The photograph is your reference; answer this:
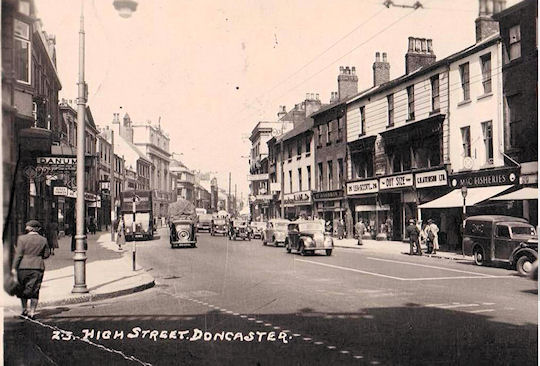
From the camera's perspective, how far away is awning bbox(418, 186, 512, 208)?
1970 centimetres

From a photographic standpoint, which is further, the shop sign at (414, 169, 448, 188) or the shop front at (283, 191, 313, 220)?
the shop front at (283, 191, 313, 220)

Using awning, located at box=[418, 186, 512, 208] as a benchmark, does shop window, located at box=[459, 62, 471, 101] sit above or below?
above

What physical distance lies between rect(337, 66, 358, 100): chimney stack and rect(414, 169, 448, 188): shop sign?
50.2 ft

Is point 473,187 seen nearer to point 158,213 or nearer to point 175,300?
point 175,300

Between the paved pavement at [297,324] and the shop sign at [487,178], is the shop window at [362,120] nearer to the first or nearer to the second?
the shop sign at [487,178]

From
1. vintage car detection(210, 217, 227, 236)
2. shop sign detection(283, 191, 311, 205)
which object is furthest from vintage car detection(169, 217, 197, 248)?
shop sign detection(283, 191, 311, 205)

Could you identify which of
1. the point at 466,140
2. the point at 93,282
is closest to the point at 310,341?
the point at 93,282

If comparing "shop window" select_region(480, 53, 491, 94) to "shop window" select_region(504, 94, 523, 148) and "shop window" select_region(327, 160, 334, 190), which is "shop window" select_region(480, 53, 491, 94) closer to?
"shop window" select_region(504, 94, 523, 148)

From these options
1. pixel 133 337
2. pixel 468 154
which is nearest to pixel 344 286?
pixel 133 337

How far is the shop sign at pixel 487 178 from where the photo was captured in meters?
18.2

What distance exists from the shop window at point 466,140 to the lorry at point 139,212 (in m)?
21.5

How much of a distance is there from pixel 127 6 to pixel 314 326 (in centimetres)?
566

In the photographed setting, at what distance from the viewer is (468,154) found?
2448cm

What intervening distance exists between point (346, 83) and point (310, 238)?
23.0m
